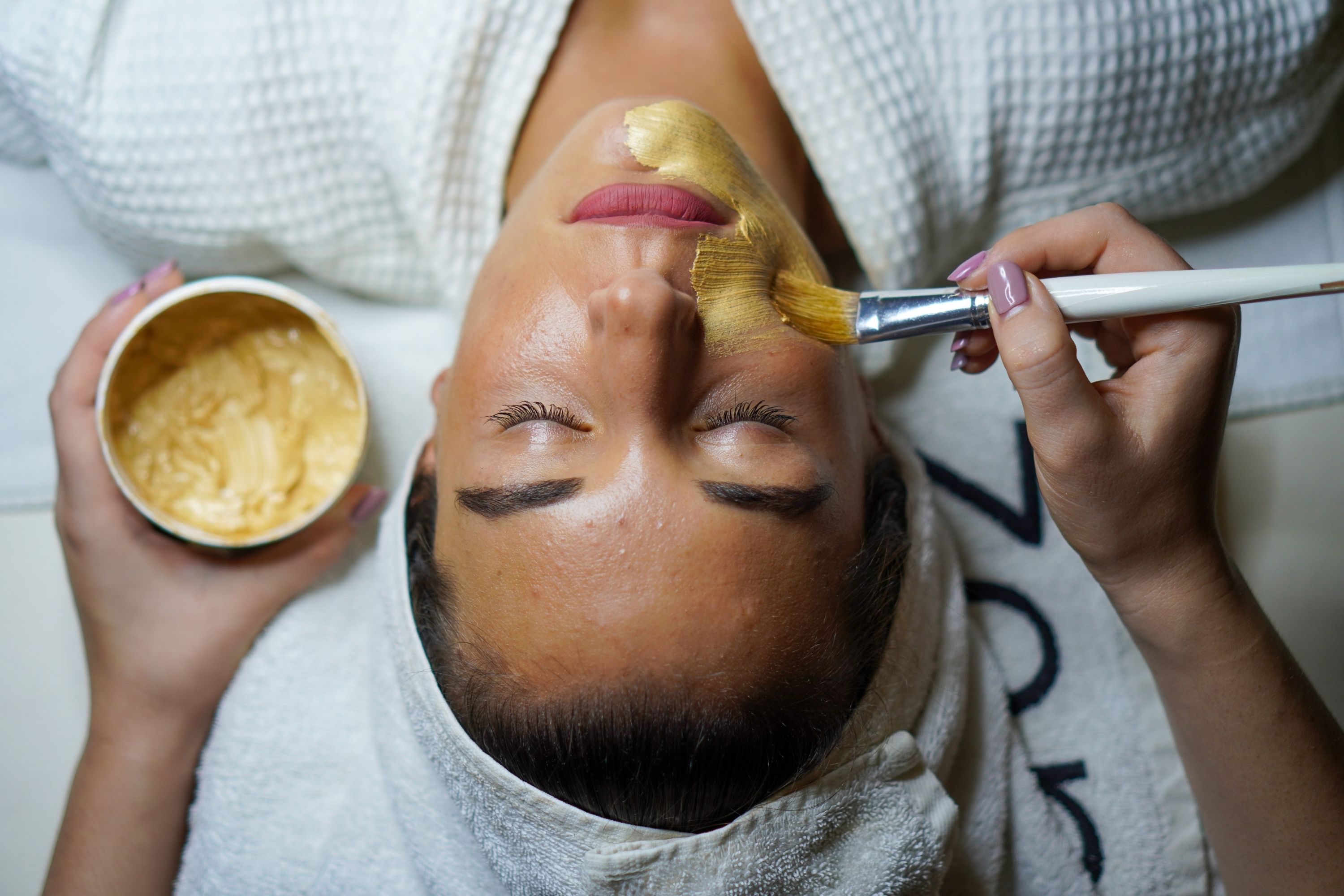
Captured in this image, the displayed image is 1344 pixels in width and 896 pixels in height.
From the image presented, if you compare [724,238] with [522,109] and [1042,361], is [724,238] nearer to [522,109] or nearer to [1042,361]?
[1042,361]

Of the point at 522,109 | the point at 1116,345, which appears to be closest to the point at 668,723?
the point at 1116,345

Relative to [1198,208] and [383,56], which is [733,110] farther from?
[1198,208]

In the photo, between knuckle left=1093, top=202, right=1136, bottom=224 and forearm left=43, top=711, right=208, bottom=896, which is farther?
forearm left=43, top=711, right=208, bottom=896

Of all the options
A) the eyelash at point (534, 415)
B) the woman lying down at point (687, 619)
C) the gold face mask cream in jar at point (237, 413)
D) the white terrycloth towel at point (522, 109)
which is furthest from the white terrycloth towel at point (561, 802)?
the white terrycloth towel at point (522, 109)

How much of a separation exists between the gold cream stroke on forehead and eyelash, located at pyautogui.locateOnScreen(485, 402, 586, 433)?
14 cm

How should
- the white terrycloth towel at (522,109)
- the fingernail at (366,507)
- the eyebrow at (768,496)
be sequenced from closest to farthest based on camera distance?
the eyebrow at (768,496) < the white terrycloth towel at (522,109) < the fingernail at (366,507)

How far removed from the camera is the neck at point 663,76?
103cm

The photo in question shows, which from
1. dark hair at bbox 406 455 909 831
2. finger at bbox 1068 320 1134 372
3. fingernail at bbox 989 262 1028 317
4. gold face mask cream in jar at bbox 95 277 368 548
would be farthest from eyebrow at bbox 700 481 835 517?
gold face mask cream in jar at bbox 95 277 368 548

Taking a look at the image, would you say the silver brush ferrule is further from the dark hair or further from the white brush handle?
the dark hair

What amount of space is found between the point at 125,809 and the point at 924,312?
41.7 inches

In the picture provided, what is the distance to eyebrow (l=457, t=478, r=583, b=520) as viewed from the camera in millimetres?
750

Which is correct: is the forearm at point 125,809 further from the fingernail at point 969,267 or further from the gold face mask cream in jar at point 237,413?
the fingernail at point 969,267

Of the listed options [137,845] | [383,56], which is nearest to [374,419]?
[383,56]

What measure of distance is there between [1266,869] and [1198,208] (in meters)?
0.82
